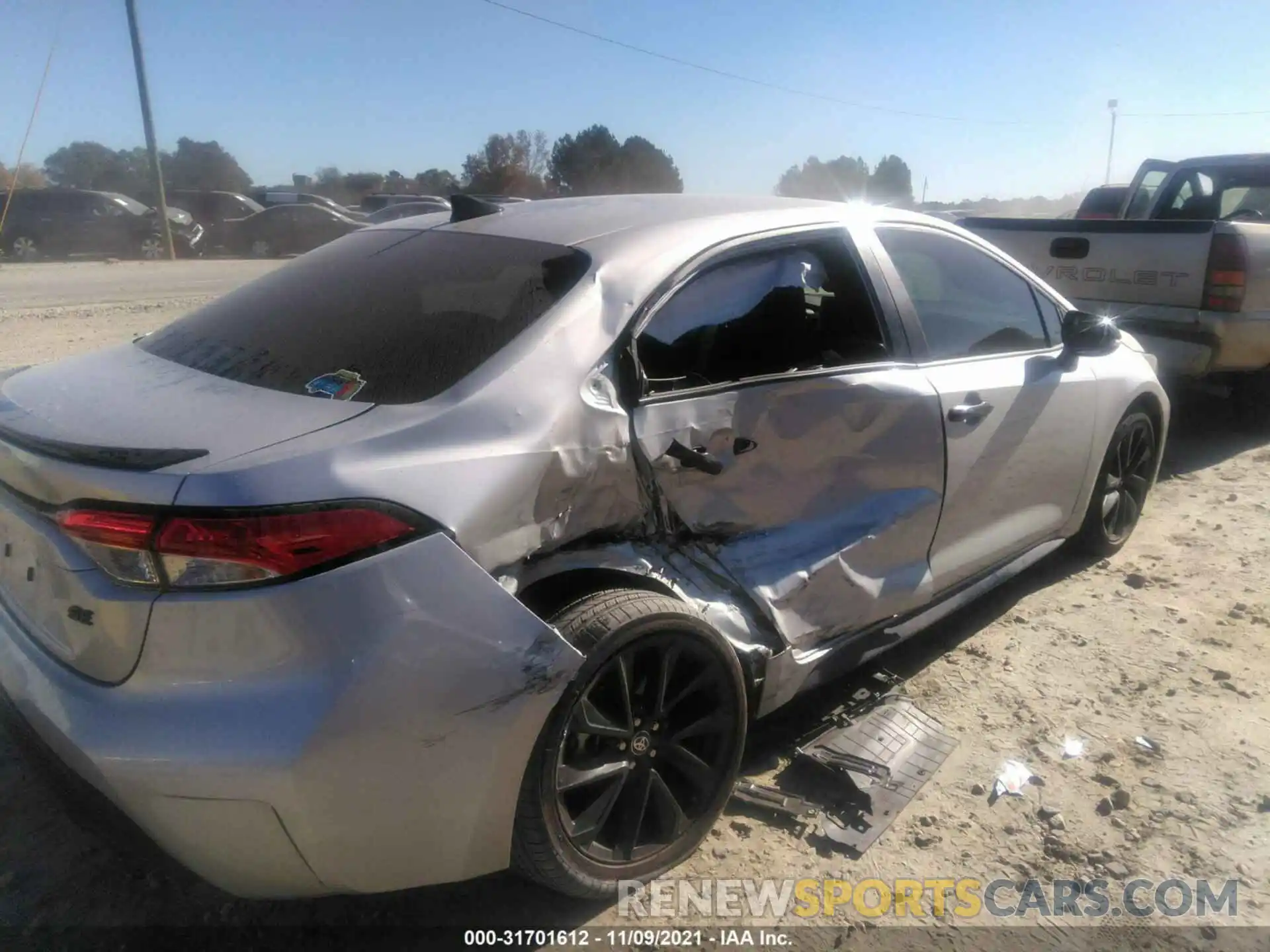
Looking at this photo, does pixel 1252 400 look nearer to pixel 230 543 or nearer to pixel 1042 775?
pixel 1042 775

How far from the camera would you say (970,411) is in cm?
330

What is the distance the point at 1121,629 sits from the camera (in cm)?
385

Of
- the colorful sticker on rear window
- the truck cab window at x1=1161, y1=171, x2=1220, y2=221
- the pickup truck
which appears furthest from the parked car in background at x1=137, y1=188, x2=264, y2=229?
the colorful sticker on rear window

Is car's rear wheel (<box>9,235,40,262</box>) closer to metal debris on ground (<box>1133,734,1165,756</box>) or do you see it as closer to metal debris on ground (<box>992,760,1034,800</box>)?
metal debris on ground (<box>992,760,1034,800</box>)

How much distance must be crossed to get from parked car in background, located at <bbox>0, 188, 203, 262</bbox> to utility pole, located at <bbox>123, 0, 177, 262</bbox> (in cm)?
73

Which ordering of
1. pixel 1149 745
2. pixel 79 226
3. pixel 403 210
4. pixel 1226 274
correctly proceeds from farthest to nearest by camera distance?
pixel 79 226 → pixel 403 210 → pixel 1226 274 → pixel 1149 745

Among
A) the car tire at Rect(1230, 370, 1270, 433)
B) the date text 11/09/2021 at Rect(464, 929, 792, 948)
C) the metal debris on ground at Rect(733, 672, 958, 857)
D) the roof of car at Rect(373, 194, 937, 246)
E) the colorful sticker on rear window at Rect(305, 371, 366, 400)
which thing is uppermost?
→ the roof of car at Rect(373, 194, 937, 246)

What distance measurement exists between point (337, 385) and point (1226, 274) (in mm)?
5718

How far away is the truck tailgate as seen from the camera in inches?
237

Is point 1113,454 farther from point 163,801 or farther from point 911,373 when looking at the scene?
point 163,801

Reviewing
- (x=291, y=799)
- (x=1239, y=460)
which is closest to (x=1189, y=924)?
(x=291, y=799)

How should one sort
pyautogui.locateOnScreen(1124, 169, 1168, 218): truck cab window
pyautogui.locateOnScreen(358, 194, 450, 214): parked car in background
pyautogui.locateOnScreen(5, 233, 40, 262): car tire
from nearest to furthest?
1. pyautogui.locateOnScreen(1124, 169, 1168, 218): truck cab window
2. pyautogui.locateOnScreen(5, 233, 40, 262): car tire
3. pyautogui.locateOnScreen(358, 194, 450, 214): parked car in background

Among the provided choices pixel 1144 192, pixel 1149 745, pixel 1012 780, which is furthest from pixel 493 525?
pixel 1144 192

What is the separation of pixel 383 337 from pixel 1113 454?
3.35 meters
